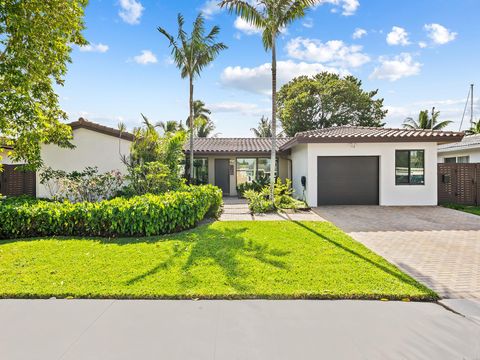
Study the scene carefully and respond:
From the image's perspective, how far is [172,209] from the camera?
7445mm

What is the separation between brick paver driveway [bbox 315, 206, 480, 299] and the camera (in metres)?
4.66

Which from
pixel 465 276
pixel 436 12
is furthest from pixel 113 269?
pixel 436 12

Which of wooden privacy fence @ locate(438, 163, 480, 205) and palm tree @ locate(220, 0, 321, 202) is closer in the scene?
palm tree @ locate(220, 0, 321, 202)

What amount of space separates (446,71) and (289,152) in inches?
354

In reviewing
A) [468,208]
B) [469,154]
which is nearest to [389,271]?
[468,208]

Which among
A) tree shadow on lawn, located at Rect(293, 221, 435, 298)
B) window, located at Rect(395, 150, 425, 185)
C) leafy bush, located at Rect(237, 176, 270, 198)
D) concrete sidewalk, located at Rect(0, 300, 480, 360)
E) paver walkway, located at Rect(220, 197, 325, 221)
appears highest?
window, located at Rect(395, 150, 425, 185)

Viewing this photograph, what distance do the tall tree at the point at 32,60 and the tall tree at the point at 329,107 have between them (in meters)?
26.3

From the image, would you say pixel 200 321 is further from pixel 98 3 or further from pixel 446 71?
pixel 446 71

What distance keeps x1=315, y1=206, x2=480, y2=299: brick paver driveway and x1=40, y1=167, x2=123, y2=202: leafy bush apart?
8.61m

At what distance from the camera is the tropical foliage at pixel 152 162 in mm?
10562

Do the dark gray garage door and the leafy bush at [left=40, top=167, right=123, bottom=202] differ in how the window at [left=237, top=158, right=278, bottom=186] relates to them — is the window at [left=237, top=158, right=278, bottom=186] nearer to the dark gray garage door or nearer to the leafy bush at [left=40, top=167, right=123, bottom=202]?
the dark gray garage door

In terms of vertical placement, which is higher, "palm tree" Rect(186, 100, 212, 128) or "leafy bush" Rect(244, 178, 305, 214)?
"palm tree" Rect(186, 100, 212, 128)

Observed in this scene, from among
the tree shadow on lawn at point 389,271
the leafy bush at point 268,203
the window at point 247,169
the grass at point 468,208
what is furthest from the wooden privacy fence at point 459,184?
the tree shadow on lawn at point 389,271

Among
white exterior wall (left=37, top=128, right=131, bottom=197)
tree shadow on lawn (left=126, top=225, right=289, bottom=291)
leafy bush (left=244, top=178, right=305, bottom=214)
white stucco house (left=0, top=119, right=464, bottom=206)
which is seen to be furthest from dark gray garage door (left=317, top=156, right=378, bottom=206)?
white exterior wall (left=37, top=128, right=131, bottom=197)
